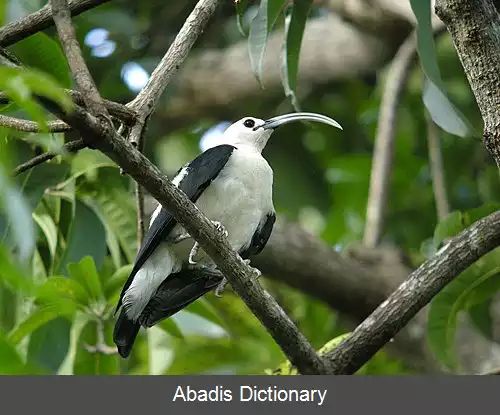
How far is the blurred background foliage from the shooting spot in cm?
322

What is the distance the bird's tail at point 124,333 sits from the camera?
10.7 feet

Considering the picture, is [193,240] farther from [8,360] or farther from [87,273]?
[8,360]

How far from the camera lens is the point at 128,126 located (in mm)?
2389

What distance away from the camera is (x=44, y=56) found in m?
3.14

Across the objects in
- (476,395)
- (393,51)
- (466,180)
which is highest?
(393,51)

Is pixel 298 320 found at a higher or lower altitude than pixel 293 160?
lower

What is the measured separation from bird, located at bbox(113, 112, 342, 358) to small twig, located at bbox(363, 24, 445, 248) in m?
1.25

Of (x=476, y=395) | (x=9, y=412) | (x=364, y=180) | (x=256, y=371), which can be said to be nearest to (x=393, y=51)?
(x=364, y=180)

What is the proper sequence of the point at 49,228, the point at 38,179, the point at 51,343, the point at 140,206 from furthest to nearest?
the point at 51,343
the point at 49,228
the point at 38,179
the point at 140,206

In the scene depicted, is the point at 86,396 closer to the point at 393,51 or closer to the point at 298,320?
the point at 298,320

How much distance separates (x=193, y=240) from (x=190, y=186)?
18 centimetres

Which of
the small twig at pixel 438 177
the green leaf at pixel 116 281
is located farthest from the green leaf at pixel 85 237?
the small twig at pixel 438 177

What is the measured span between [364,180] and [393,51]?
0.81m

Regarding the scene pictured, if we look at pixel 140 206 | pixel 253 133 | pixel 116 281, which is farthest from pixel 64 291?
pixel 253 133
